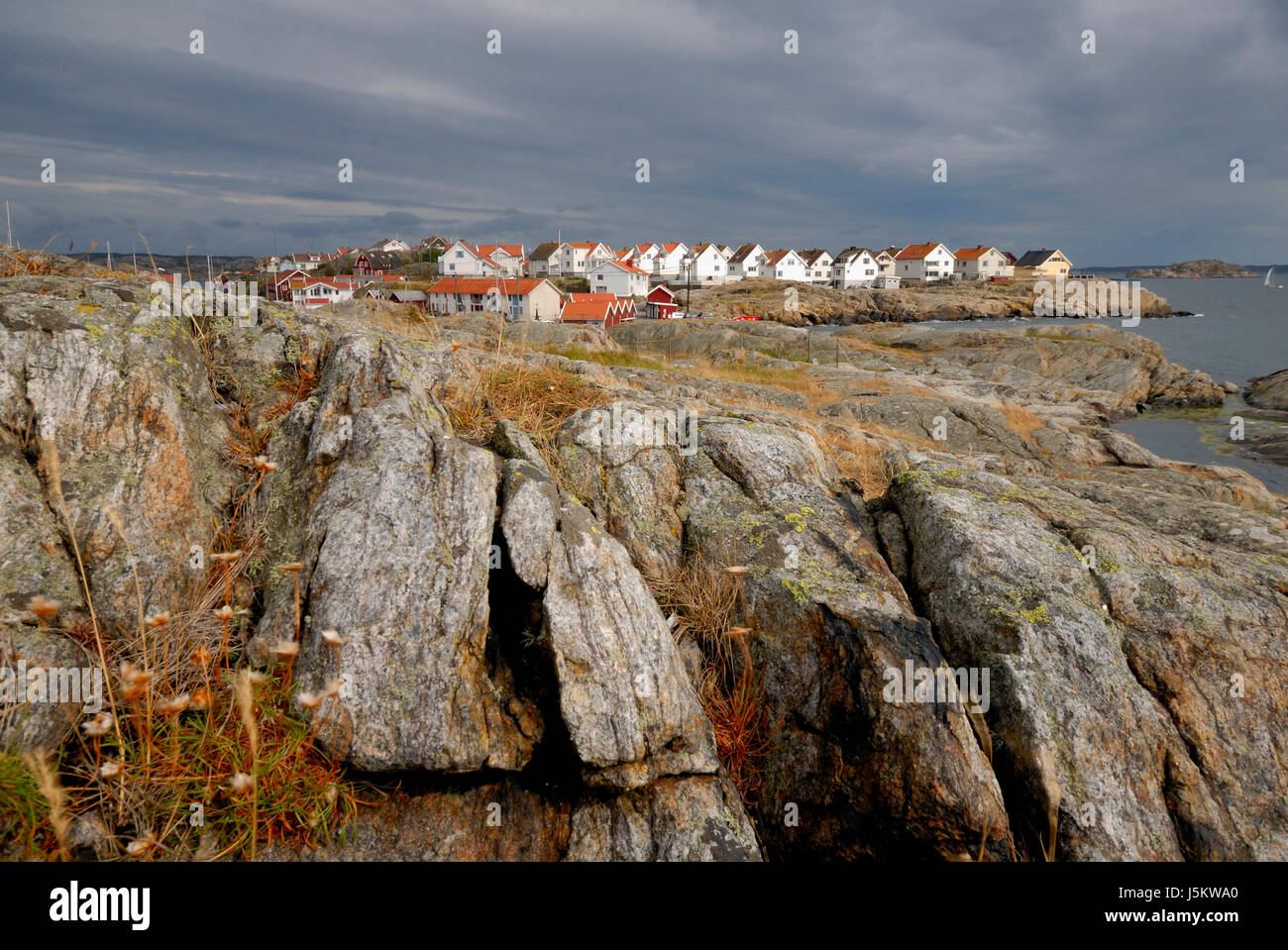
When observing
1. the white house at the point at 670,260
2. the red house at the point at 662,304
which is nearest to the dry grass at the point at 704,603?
the red house at the point at 662,304

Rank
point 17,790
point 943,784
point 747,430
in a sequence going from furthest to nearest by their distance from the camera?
point 747,430, point 943,784, point 17,790

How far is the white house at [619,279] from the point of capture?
110 meters

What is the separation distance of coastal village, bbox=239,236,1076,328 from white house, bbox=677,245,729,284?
0.24 meters

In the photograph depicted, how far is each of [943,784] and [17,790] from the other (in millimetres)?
6501

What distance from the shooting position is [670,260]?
15262 centimetres

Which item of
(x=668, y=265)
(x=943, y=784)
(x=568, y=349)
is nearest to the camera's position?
(x=943, y=784)

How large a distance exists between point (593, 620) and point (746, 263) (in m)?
162

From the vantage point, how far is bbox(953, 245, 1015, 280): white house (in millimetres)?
166750

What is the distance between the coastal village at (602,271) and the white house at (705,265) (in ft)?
0.77

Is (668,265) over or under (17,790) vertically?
over
